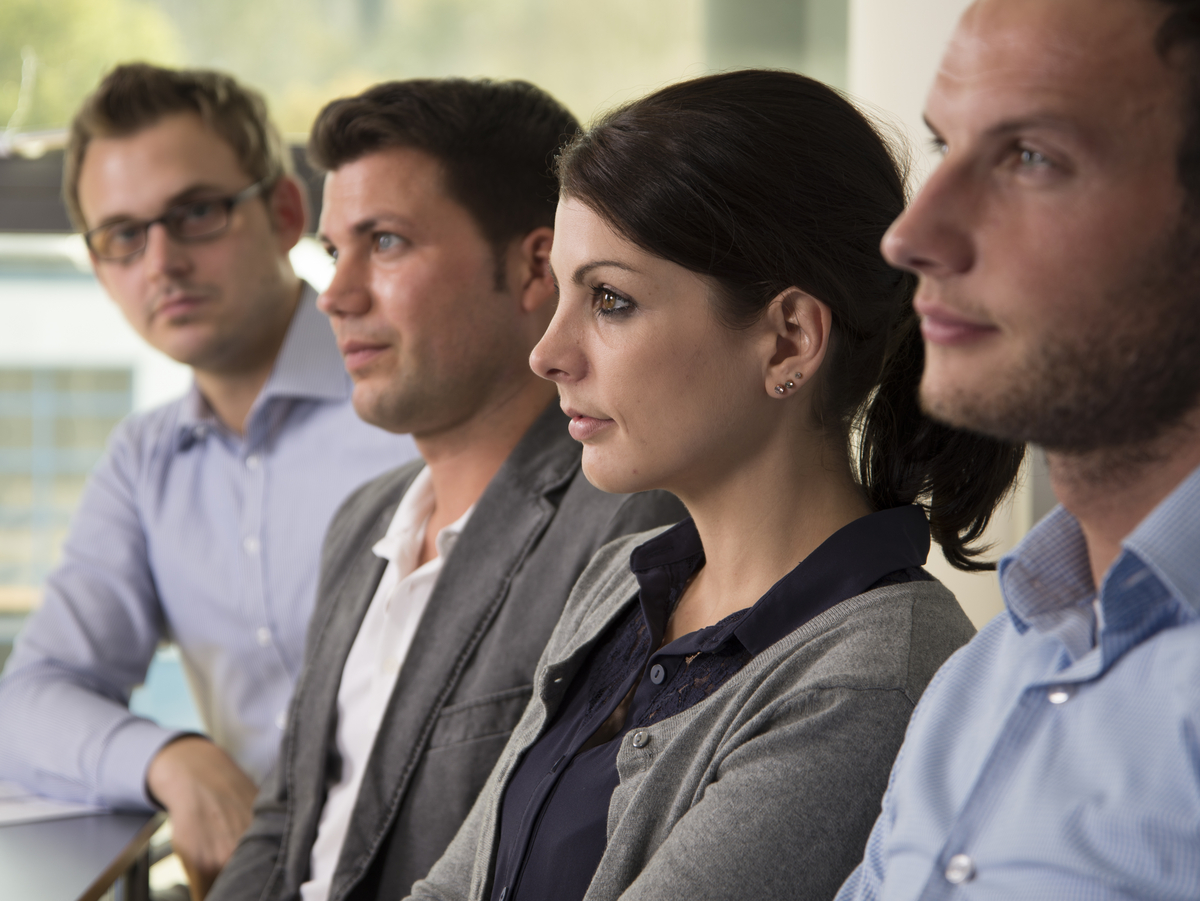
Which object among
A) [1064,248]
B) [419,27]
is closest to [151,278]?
[419,27]

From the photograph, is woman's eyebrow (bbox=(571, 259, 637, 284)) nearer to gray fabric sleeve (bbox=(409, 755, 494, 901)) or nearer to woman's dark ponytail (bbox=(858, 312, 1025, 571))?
woman's dark ponytail (bbox=(858, 312, 1025, 571))

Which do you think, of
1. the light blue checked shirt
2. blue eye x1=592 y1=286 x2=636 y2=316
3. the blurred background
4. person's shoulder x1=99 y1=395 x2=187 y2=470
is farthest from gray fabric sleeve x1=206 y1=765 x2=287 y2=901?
the blurred background

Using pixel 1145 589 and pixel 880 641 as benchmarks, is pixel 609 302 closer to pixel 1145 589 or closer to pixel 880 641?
pixel 880 641

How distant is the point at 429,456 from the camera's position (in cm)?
172

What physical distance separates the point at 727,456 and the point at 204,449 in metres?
1.64

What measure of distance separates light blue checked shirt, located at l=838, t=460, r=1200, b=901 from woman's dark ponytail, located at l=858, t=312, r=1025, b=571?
35 centimetres

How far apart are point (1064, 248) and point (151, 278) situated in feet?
6.78

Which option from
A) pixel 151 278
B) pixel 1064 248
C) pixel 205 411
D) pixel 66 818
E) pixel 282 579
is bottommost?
pixel 66 818

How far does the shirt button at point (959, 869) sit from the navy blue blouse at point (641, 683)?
0.31 m

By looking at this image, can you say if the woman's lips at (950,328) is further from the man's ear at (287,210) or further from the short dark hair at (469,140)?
the man's ear at (287,210)

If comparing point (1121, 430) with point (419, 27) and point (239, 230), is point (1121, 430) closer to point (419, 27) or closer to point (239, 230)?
point (239, 230)

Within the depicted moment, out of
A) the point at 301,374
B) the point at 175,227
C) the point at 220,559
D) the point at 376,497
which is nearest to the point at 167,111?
the point at 175,227

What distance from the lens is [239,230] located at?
2.36 meters

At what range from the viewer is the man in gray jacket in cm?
146
